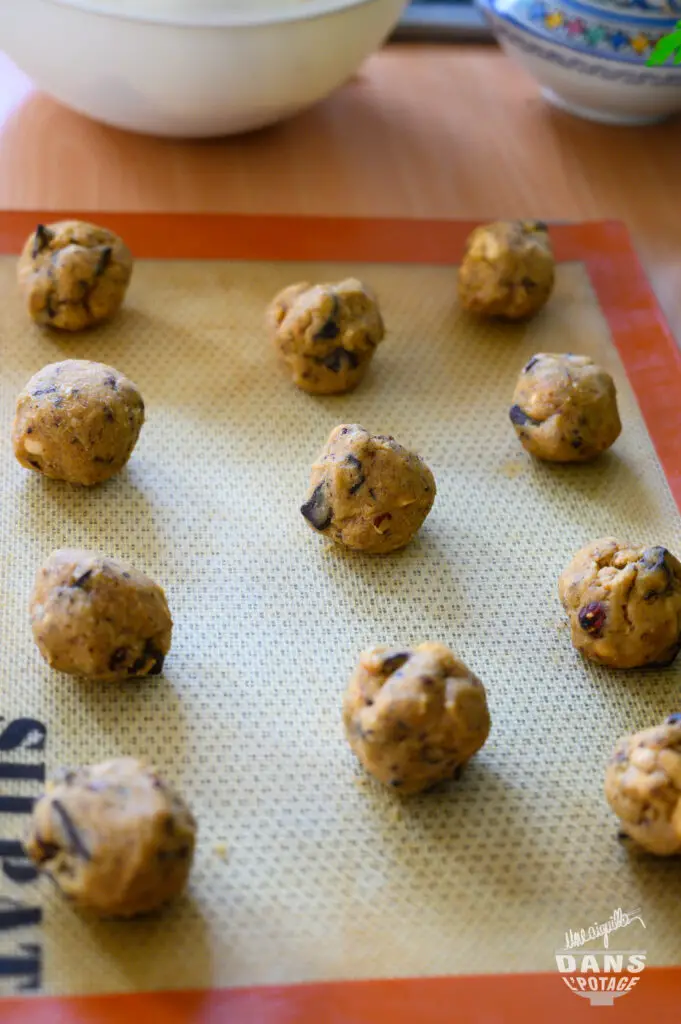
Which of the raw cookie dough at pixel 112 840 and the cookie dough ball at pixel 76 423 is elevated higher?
the cookie dough ball at pixel 76 423

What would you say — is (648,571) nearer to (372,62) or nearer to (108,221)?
(108,221)

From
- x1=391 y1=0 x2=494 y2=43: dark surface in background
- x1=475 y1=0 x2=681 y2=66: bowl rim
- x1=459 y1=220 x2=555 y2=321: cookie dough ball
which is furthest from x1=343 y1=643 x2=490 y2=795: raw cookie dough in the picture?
x1=391 y1=0 x2=494 y2=43: dark surface in background

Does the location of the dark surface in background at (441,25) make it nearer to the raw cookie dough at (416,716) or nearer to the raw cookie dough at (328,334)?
the raw cookie dough at (328,334)

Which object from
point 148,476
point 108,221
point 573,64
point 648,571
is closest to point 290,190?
point 108,221

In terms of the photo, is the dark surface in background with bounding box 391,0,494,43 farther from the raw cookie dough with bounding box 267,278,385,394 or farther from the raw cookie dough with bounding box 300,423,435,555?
the raw cookie dough with bounding box 300,423,435,555
